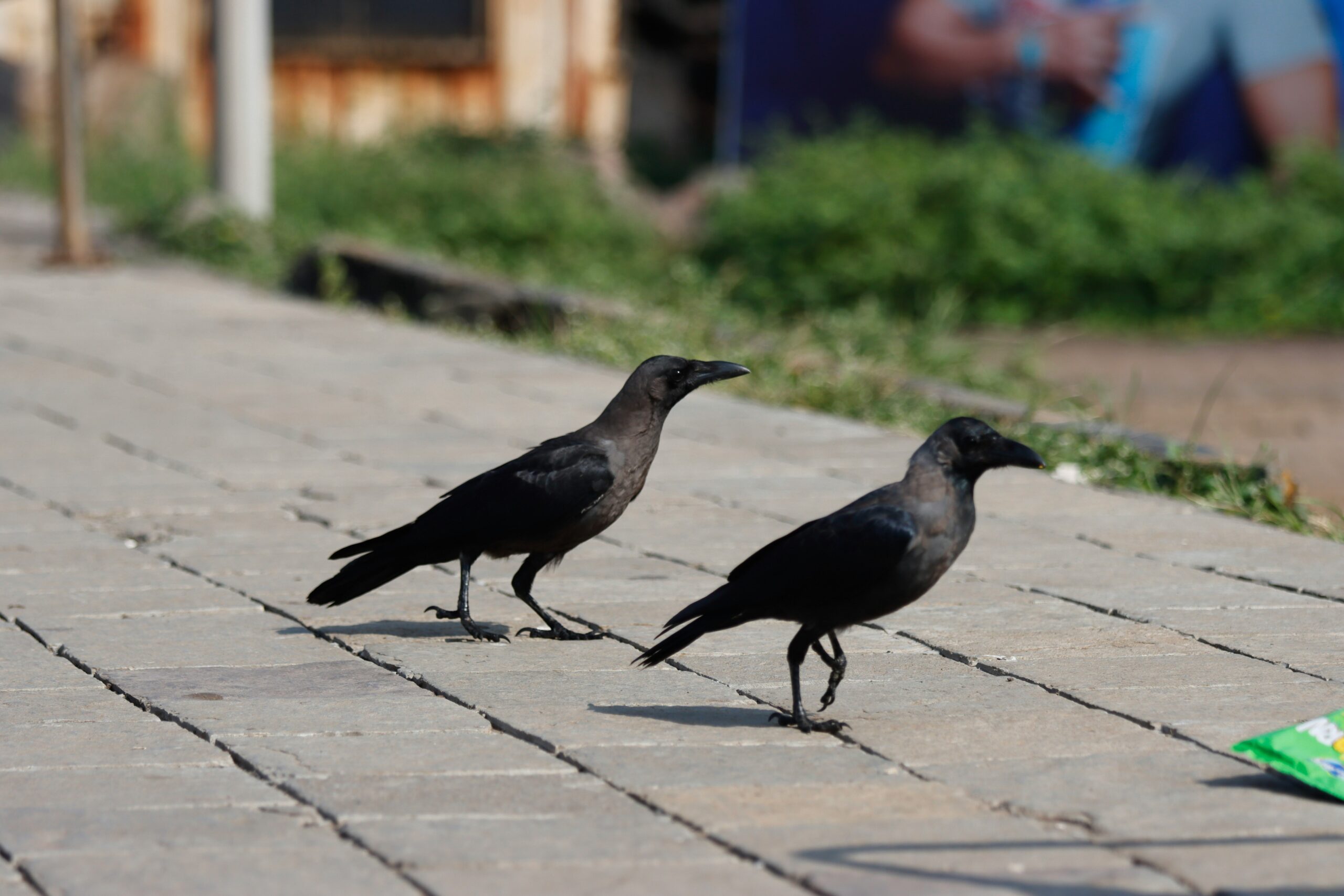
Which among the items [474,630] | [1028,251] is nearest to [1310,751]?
[474,630]

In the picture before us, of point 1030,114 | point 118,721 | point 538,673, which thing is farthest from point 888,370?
point 1030,114

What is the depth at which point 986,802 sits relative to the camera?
3.32m

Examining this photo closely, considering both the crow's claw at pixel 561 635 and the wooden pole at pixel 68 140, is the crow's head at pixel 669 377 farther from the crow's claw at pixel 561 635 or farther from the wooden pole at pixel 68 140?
the wooden pole at pixel 68 140

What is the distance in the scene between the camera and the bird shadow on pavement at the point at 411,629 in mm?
4602

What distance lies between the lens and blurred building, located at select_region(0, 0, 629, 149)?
1788 cm

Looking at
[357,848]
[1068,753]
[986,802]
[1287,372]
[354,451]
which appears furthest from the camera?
[1287,372]

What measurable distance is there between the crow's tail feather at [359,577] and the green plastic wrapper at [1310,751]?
197 centimetres

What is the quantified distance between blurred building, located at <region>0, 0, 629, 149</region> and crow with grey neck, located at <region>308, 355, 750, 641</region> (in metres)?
13.4

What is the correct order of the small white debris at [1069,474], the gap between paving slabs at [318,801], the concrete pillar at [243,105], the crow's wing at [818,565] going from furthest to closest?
the concrete pillar at [243,105] < the small white debris at [1069,474] < the crow's wing at [818,565] < the gap between paving slabs at [318,801]

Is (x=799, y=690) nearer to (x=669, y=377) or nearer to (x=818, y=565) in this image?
(x=818, y=565)

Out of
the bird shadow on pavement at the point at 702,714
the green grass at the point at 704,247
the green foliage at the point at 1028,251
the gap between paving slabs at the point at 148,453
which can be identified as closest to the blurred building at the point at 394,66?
the green grass at the point at 704,247

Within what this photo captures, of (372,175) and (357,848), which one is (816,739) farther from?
(372,175)

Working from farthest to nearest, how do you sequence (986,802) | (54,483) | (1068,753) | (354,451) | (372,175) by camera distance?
(372,175) < (354,451) < (54,483) < (1068,753) < (986,802)

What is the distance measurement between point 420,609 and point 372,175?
1005 cm
